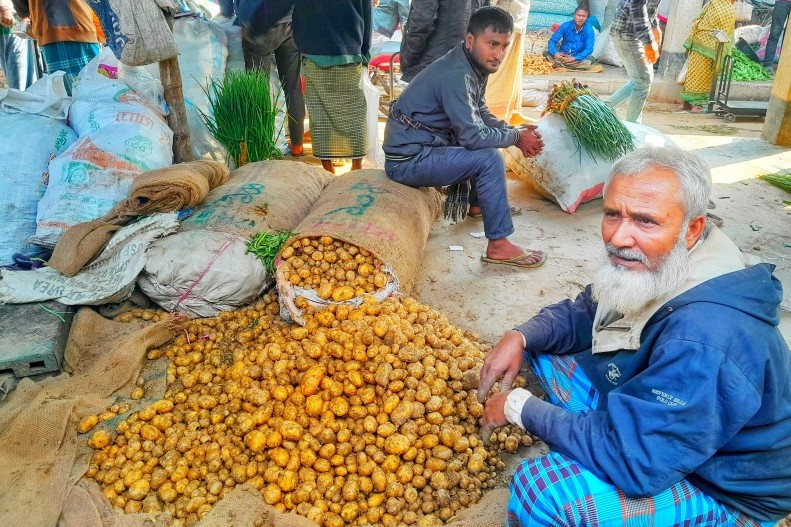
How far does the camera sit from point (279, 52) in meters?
5.63

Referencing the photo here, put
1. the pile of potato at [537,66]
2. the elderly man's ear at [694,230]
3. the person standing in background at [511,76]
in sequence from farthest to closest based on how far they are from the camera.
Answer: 1. the pile of potato at [537,66]
2. the person standing in background at [511,76]
3. the elderly man's ear at [694,230]

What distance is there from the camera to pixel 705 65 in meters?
8.22

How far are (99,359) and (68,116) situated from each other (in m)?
1.95

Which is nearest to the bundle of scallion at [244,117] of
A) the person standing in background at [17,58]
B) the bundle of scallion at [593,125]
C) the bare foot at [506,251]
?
the bare foot at [506,251]

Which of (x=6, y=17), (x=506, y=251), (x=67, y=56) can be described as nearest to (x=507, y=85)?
(x=506, y=251)

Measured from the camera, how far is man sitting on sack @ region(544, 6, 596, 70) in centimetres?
1036

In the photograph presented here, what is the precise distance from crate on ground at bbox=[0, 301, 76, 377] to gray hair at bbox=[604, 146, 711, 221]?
8.14ft

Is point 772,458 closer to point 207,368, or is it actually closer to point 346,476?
point 346,476

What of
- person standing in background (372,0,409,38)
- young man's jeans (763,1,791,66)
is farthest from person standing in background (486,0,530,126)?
young man's jeans (763,1,791,66)

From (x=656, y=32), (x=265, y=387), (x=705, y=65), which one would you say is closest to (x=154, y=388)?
(x=265, y=387)

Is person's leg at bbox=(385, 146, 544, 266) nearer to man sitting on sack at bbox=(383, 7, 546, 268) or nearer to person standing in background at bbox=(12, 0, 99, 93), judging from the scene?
man sitting on sack at bbox=(383, 7, 546, 268)

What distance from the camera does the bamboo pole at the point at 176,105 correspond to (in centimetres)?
391

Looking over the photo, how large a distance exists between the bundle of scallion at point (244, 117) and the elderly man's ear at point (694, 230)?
3399 millimetres

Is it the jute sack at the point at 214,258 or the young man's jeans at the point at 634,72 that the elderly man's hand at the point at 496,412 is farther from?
the young man's jeans at the point at 634,72
